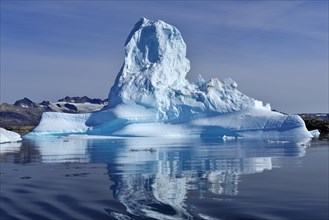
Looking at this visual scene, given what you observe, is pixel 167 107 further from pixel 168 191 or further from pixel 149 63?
pixel 168 191

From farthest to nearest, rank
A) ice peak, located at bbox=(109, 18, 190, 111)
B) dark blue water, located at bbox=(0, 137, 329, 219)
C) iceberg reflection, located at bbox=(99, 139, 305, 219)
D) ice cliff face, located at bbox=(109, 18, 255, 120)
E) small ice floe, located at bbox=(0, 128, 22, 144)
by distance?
ice peak, located at bbox=(109, 18, 190, 111) → ice cliff face, located at bbox=(109, 18, 255, 120) → small ice floe, located at bbox=(0, 128, 22, 144) → iceberg reflection, located at bbox=(99, 139, 305, 219) → dark blue water, located at bbox=(0, 137, 329, 219)

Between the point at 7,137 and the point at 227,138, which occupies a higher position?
the point at 7,137

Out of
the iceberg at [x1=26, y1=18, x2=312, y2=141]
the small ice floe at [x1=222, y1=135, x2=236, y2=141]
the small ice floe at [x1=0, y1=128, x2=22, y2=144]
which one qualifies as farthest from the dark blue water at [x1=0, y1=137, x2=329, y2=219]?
the small ice floe at [x1=0, y1=128, x2=22, y2=144]

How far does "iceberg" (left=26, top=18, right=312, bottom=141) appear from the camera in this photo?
37.7 m

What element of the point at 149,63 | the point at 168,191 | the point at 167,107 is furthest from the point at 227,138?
the point at 168,191

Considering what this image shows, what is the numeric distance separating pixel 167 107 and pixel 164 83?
79.7 inches

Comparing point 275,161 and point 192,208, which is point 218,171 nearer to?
point 275,161

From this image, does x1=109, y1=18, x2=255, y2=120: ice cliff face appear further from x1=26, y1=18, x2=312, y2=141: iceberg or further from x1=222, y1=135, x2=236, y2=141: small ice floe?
x1=222, y1=135, x2=236, y2=141: small ice floe

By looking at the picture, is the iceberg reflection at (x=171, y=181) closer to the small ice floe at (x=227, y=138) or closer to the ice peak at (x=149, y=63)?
the small ice floe at (x=227, y=138)

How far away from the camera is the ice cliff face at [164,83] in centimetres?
3912

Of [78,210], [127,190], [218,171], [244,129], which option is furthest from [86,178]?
[244,129]

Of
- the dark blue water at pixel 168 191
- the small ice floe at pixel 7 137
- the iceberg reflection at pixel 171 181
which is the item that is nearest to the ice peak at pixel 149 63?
the small ice floe at pixel 7 137

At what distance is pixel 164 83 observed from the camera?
131 feet

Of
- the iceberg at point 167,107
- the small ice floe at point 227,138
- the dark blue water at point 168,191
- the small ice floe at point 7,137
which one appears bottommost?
the dark blue water at point 168,191
